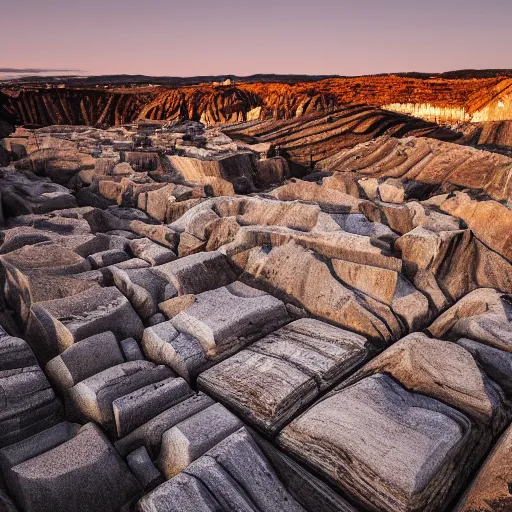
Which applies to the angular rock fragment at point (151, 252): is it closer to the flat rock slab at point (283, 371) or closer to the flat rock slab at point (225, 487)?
the flat rock slab at point (283, 371)

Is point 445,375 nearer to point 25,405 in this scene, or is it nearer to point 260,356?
point 260,356

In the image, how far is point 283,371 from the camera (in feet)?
8.96

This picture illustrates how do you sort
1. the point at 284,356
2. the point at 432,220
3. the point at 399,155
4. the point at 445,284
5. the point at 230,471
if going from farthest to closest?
the point at 399,155 → the point at 432,220 → the point at 445,284 → the point at 284,356 → the point at 230,471

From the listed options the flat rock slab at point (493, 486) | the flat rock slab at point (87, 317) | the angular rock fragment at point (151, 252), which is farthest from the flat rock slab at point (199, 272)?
the flat rock slab at point (493, 486)

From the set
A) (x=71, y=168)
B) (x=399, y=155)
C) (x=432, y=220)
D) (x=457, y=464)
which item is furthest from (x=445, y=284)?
(x=71, y=168)

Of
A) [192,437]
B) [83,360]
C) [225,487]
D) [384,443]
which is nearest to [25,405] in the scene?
[83,360]

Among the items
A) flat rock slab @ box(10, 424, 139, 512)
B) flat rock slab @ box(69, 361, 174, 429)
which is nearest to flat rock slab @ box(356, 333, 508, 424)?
flat rock slab @ box(69, 361, 174, 429)

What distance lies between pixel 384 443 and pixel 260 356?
1018 millimetres

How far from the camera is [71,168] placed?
824cm

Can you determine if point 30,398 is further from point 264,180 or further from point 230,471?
point 264,180

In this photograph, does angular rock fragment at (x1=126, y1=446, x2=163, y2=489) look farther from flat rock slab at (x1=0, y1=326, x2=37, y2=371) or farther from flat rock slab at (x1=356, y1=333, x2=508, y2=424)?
flat rock slab at (x1=356, y1=333, x2=508, y2=424)

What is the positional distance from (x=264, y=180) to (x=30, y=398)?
6.28 m

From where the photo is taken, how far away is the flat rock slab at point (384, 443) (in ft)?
6.49

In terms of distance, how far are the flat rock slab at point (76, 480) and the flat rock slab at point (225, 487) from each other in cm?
21
